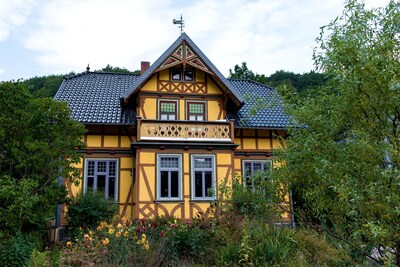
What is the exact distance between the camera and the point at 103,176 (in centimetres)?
1528

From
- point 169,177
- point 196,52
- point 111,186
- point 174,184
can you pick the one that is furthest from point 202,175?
point 196,52

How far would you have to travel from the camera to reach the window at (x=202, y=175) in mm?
14914

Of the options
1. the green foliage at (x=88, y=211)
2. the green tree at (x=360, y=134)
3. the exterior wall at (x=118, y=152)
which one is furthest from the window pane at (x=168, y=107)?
the green tree at (x=360, y=134)

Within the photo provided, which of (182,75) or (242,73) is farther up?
(242,73)

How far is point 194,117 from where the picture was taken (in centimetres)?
1652

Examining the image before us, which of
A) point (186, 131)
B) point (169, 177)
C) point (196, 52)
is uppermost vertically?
point (196, 52)

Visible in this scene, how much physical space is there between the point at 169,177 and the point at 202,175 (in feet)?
4.64

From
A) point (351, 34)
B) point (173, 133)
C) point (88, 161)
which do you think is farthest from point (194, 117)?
point (351, 34)

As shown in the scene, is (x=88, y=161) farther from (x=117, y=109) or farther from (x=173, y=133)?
(x=173, y=133)

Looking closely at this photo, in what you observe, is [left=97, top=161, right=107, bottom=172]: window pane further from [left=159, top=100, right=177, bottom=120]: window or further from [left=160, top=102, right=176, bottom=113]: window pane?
[left=160, top=102, right=176, bottom=113]: window pane

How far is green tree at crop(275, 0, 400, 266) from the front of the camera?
12.4ft

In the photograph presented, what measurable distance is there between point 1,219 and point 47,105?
339 cm

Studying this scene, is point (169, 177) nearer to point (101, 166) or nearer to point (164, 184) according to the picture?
point (164, 184)

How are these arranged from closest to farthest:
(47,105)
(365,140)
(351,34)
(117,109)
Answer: (365,140), (351,34), (47,105), (117,109)
